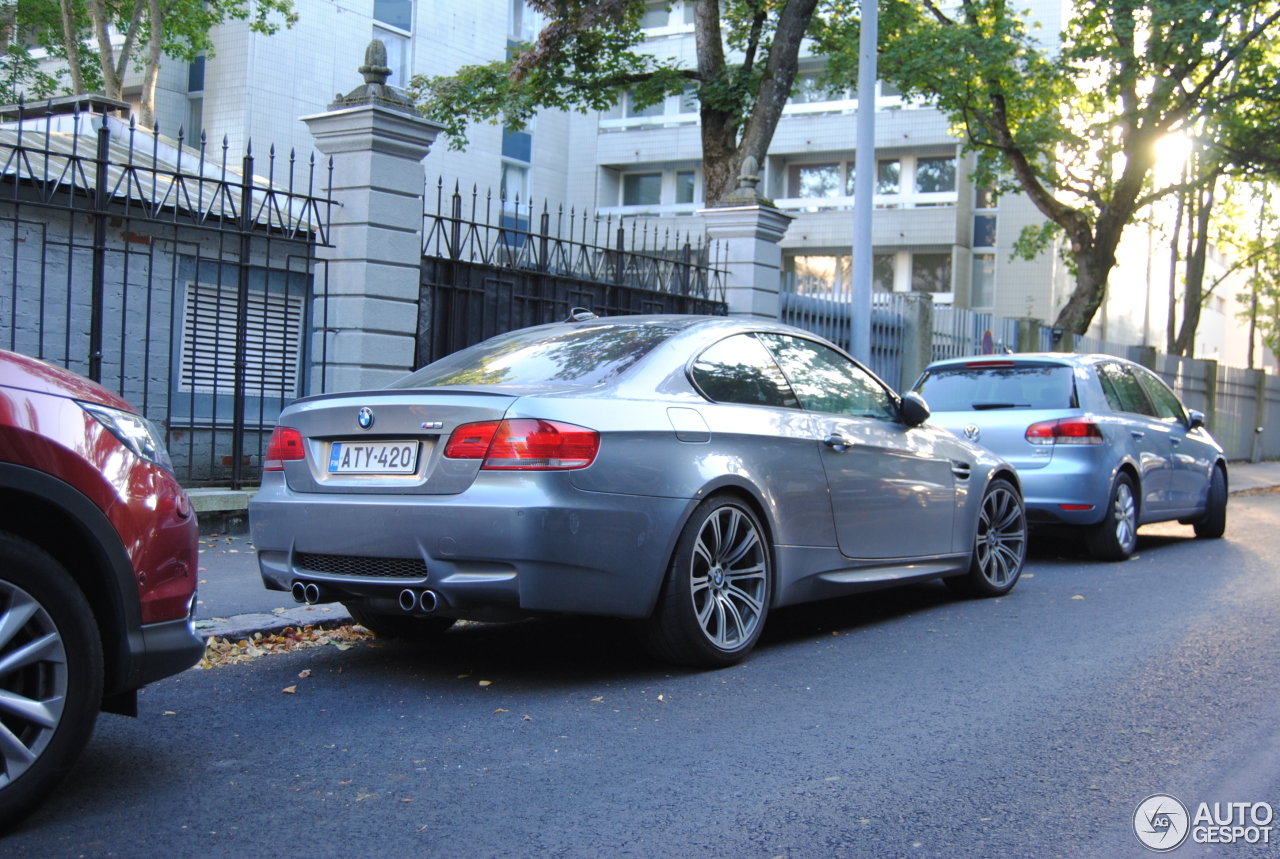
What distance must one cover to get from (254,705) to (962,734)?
8.70 ft

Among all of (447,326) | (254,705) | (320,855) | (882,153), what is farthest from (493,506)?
(882,153)

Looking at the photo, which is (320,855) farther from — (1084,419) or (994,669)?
(1084,419)

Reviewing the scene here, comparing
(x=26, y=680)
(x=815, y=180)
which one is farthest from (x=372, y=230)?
(x=815, y=180)

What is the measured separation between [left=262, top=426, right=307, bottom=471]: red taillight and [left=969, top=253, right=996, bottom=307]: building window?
3256 centimetres

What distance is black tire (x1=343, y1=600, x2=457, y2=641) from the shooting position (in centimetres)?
594

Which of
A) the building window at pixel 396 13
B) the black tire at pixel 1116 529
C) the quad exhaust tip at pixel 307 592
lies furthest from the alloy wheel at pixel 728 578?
the building window at pixel 396 13

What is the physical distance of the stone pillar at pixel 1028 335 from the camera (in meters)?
19.8

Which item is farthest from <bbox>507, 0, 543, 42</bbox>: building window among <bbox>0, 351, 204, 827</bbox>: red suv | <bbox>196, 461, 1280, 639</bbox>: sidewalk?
<bbox>0, 351, 204, 827</bbox>: red suv

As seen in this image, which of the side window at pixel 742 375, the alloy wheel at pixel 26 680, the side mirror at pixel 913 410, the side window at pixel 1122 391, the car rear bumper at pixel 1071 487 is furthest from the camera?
the side window at pixel 1122 391

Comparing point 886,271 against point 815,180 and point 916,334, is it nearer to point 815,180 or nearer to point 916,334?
point 815,180

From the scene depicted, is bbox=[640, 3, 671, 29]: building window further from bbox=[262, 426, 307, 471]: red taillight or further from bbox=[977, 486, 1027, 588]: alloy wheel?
bbox=[262, 426, 307, 471]: red taillight

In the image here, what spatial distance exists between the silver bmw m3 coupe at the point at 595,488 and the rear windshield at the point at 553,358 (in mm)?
16

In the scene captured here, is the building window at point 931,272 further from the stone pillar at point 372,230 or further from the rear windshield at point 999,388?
the stone pillar at point 372,230

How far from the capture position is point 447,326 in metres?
10.2
